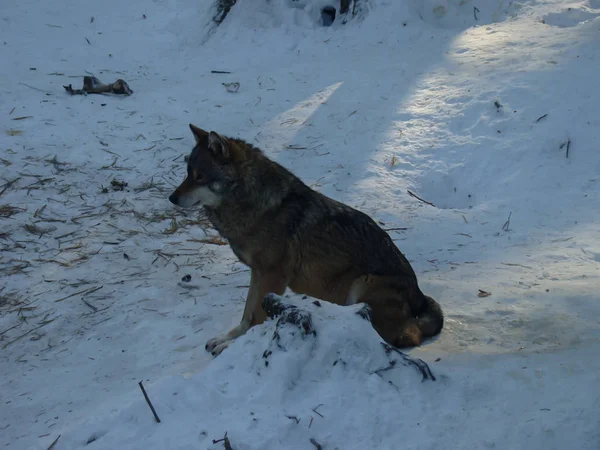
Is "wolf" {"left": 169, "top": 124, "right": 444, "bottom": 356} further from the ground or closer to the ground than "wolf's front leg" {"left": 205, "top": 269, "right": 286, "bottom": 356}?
further from the ground

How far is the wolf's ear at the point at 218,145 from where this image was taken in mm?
5664

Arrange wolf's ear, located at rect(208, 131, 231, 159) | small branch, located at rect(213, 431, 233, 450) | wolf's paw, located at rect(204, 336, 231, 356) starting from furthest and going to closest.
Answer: wolf's ear, located at rect(208, 131, 231, 159), wolf's paw, located at rect(204, 336, 231, 356), small branch, located at rect(213, 431, 233, 450)

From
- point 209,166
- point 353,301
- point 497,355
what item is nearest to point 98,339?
point 209,166

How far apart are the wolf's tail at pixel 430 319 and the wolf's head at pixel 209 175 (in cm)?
222

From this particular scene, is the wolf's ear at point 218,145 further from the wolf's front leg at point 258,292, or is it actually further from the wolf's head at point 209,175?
the wolf's front leg at point 258,292

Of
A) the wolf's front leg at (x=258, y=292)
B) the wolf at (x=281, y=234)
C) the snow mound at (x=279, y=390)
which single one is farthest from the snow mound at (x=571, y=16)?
the snow mound at (x=279, y=390)

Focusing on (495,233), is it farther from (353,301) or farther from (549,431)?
(549,431)

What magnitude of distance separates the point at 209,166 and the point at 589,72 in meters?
8.00

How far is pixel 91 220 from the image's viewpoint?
8250mm

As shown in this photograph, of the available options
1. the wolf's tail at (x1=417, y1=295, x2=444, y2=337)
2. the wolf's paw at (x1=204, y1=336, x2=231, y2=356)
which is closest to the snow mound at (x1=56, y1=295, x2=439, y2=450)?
the wolf's paw at (x1=204, y1=336, x2=231, y2=356)

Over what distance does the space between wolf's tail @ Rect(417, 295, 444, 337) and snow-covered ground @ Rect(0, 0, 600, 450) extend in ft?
0.70

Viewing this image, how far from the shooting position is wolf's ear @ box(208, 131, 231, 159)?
18.6 ft

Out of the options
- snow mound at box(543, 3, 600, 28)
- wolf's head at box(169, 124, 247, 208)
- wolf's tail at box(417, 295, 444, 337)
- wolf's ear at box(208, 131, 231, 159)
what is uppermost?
snow mound at box(543, 3, 600, 28)

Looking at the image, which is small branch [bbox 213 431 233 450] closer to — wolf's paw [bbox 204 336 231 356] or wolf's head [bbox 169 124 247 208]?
wolf's paw [bbox 204 336 231 356]
